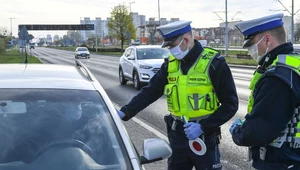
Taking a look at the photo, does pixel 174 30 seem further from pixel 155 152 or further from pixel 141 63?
pixel 141 63

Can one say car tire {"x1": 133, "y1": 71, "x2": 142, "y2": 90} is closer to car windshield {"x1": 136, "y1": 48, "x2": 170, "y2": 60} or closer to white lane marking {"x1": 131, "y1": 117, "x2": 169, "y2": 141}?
car windshield {"x1": 136, "y1": 48, "x2": 170, "y2": 60}

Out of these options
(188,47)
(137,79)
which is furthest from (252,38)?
(137,79)

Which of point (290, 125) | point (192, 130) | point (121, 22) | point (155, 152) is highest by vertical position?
point (121, 22)

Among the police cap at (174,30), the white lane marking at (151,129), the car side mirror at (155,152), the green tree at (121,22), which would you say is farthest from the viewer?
the green tree at (121,22)

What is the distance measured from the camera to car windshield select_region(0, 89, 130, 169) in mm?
2896

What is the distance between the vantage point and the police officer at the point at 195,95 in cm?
331

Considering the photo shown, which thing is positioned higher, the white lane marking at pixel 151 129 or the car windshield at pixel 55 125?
the car windshield at pixel 55 125

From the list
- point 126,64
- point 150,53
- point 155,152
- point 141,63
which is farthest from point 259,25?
point 126,64

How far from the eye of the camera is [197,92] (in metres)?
3.35

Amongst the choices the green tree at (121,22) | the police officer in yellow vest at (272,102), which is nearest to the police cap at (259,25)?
the police officer in yellow vest at (272,102)

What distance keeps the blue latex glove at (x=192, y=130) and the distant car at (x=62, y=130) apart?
0.20m

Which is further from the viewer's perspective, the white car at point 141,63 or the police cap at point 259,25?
the white car at point 141,63

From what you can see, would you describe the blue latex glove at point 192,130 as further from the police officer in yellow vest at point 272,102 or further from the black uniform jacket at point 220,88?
the police officer in yellow vest at point 272,102

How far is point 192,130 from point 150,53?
13.7 m
